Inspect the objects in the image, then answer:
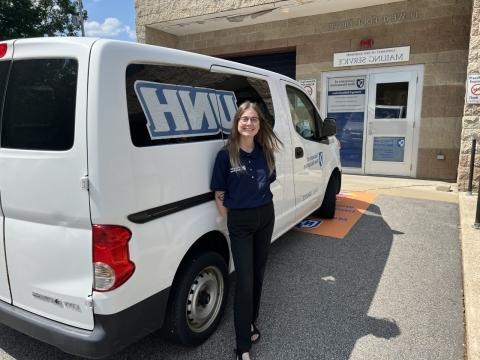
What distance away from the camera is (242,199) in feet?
8.34

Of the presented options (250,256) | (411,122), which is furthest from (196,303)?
(411,122)

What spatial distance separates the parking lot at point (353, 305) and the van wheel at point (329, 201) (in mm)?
530

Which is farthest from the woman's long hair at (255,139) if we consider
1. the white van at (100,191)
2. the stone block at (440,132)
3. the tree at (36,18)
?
the tree at (36,18)

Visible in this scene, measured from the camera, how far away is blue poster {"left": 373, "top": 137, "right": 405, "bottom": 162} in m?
9.18

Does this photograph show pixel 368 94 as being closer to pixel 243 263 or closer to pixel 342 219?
pixel 342 219

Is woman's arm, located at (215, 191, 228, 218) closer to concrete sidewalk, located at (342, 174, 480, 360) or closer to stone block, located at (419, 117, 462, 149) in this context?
concrete sidewalk, located at (342, 174, 480, 360)

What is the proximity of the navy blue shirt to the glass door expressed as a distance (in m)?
7.55

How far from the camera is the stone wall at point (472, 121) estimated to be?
23.5 ft

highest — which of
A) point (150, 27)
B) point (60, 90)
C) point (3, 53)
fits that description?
point (150, 27)

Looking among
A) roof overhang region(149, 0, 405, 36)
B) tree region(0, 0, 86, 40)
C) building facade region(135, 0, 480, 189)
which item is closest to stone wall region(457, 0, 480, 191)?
building facade region(135, 0, 480, 189)

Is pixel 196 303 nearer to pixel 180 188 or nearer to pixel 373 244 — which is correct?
pixel 180 188

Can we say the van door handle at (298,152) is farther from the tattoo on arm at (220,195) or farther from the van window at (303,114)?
the tattoo on arm at (220,195)

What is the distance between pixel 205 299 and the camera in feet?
9.23

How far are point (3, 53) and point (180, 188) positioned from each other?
1326 millimetres
